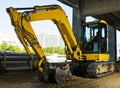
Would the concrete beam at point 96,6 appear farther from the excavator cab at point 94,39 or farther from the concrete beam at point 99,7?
the excavator cab at point 94,39

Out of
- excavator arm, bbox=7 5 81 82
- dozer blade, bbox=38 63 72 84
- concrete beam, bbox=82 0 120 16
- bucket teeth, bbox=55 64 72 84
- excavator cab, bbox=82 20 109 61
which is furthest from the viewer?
concrete beam, bbox=82 0 120 16

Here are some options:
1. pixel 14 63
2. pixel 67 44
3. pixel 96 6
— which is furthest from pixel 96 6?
pixel 67 44

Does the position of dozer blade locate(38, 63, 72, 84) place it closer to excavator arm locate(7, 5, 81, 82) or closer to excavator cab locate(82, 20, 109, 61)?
excavator arm locate(7, 5, 81, 82)

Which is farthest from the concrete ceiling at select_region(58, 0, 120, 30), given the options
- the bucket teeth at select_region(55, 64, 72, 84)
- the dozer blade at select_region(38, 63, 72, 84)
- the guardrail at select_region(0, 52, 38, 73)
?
the dozer blade at select_region(38, 63, 72, 84)

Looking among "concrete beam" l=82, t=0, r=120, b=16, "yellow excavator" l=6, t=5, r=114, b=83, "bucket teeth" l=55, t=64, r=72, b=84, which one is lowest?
"bucket teeth" l=55, t=64, r=72, b=84

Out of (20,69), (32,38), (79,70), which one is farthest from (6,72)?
(32,38)

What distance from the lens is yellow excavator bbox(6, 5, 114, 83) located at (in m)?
12.2

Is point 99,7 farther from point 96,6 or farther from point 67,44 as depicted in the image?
point 67,44

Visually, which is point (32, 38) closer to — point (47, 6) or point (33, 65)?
point (47, 6)

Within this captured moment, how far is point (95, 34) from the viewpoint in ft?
55.4

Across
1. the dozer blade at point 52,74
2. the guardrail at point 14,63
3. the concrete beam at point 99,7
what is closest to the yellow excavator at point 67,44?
the dozer blade at point 52,74

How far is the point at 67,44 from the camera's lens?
15188 mm

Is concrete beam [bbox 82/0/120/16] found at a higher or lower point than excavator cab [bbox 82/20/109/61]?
higher

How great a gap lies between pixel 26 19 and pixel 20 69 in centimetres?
661
